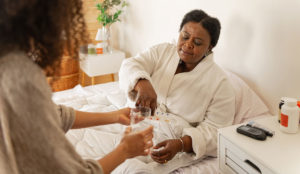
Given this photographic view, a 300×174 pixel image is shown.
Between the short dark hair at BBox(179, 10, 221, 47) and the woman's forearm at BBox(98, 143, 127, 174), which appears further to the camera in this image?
the short dark hair at BBox(179, 10, 221, 47)

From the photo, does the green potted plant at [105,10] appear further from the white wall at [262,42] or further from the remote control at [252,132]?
the remote control at [252,132]

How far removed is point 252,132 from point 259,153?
0.37ft

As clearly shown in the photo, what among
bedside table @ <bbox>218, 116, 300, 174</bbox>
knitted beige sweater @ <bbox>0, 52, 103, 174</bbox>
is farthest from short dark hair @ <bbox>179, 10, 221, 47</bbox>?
knitted beige sweater @ <bbox>0, 52, 103, 174</bbox>

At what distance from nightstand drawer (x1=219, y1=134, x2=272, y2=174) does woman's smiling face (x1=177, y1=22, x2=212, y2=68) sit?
21.0 inches

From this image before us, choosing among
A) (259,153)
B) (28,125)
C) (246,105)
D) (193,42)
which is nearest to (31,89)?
(28,125)

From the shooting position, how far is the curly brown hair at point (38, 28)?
0.50 m

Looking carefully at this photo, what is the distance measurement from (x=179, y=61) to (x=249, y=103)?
460 millimetres

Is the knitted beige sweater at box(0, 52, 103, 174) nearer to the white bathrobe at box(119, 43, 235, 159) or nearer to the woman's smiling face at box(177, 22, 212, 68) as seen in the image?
the white bathrobe at box(119, 43, 235, 159)

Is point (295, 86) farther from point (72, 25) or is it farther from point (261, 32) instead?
point (72, 25)

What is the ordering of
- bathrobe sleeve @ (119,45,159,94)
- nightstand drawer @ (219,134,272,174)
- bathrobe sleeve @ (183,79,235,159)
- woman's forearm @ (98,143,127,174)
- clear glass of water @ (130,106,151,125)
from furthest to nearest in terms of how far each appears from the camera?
bathrobe sleeve @ (119,45,159,94)
bathrobe sleeve @ (183,79,235,159)
clear glass of water @ (130,106,151,125)
nightstand drawer @ (219,134,272,174)
woman's forearm @ (98,143,127,174)

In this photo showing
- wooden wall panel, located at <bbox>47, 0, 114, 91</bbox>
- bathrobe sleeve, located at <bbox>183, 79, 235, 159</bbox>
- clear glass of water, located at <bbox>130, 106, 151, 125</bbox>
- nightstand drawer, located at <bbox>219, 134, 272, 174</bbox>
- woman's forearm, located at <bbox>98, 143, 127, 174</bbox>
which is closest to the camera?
woman's forearm, located at <bbox>98, 143, 127, 174</bbox>

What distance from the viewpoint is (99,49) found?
2979 millimetres

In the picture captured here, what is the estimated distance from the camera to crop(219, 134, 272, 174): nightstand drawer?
0.84 metres

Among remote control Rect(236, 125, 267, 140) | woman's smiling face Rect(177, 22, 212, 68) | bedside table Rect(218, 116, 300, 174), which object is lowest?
bedside table Rect(218, 116, 300, 174)
